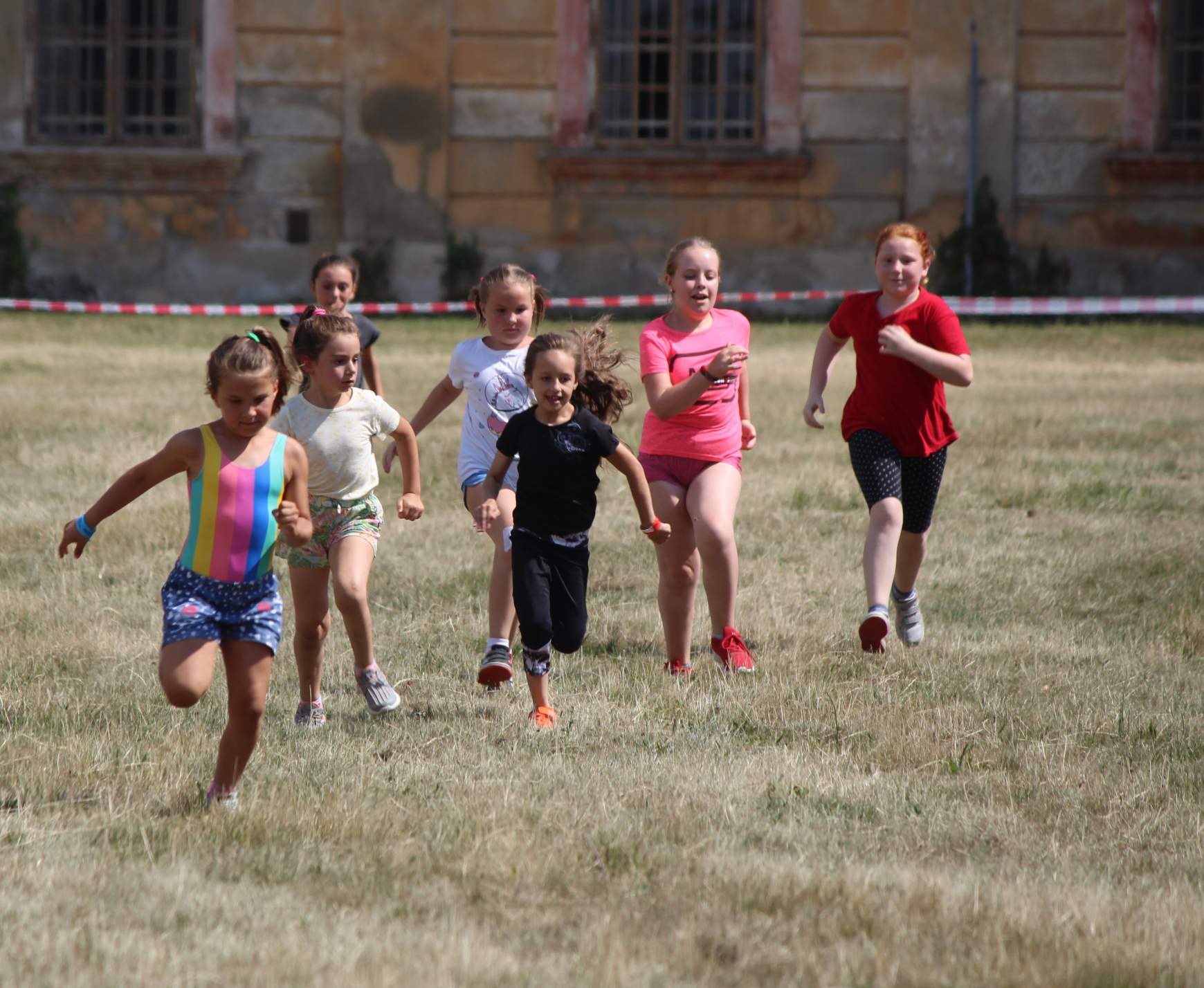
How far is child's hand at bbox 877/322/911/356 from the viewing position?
6.50 m

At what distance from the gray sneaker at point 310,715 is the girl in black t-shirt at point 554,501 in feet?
2.22

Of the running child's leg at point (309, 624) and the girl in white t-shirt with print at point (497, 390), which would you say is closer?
the running child's leg at point (309, 624)

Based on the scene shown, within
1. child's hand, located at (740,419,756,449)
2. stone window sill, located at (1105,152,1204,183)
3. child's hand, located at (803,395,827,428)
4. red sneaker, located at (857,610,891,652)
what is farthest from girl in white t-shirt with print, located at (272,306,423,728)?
stone window sill, located at (1105,152,1204,183)

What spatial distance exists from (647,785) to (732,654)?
164 centimetres

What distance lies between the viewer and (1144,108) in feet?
71.7

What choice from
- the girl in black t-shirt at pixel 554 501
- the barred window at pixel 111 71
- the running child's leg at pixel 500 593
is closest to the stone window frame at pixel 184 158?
the barred window at pixel 111 71

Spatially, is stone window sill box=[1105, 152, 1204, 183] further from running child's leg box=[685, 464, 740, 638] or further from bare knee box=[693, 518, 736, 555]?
bare knee box=[693, 518, 736, 555]

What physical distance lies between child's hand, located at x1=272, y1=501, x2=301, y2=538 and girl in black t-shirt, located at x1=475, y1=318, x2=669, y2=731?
44.7 inches

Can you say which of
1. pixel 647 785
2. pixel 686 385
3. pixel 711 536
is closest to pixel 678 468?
pixel 711 536

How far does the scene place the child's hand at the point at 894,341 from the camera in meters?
6.50

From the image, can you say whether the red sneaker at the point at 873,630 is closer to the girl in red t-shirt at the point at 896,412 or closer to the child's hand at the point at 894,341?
the girl in red t-shirt at the point at 896,412

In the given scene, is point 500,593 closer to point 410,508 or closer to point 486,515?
point 486,515

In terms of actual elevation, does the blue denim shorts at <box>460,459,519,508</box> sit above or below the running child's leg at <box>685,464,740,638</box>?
above

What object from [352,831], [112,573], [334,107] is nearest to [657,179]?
[334,107]
